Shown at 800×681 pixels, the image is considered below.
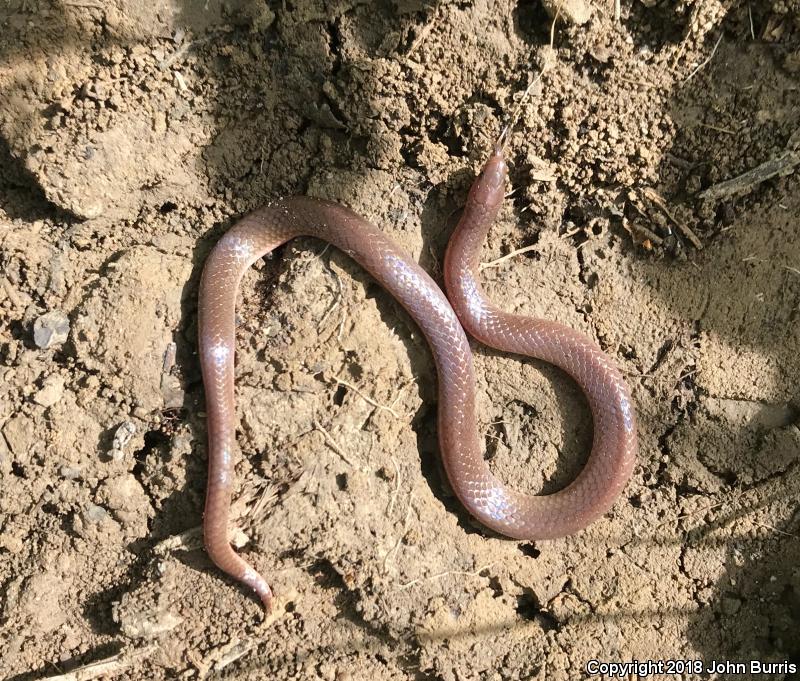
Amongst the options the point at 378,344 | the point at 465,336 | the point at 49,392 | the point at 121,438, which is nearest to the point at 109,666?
the point at 121,438

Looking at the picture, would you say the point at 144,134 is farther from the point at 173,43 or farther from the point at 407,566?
the point at 407,566

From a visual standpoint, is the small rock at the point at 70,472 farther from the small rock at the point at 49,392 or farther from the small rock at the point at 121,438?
the small rock at the point at 49,392

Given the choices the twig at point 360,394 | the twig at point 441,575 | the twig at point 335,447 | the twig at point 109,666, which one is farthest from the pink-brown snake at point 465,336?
the twig at point 109,666

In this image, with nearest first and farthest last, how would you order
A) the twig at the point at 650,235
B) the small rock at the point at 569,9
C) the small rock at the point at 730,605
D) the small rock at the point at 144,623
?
the small rock at the point at 569,9, the small rock at the point at 144,623, the small rock at the point at 730,605, the twig at the point at 650,235

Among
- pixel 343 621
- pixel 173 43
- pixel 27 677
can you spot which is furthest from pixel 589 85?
pixel 27 677

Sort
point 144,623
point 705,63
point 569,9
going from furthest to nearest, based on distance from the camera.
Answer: point 705,63 → point 144,623 → point 569,9

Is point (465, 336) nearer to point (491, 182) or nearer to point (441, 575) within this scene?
point (491, 182)
